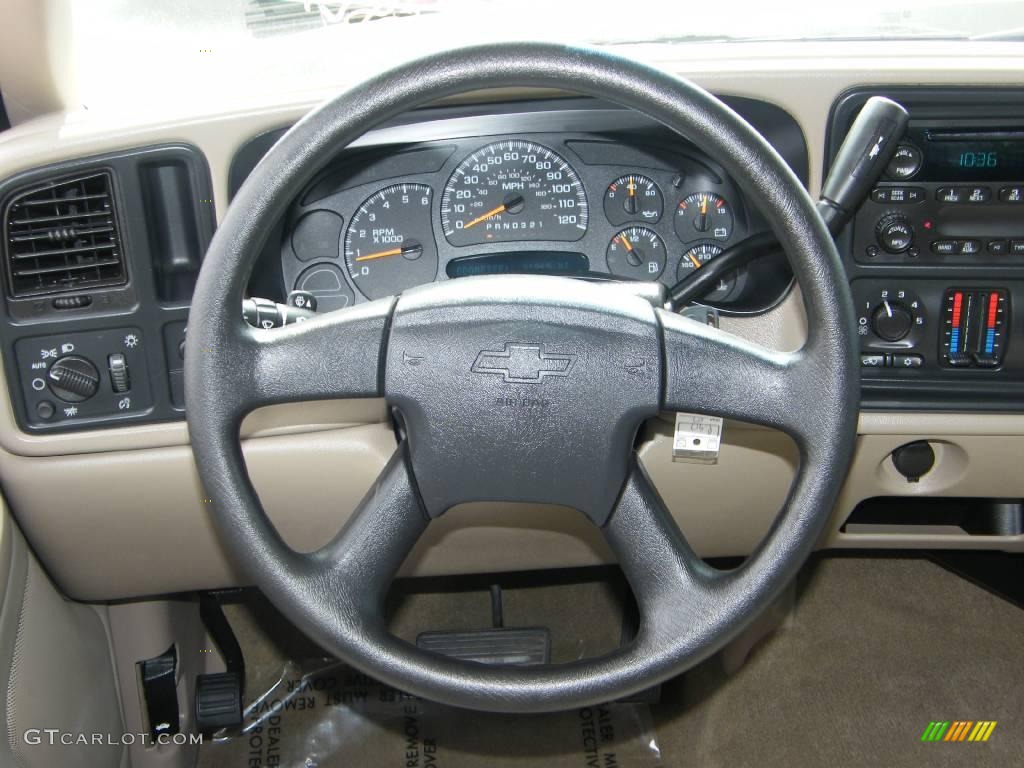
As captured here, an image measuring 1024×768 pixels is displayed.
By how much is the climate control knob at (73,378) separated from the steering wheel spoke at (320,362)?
0.50 m

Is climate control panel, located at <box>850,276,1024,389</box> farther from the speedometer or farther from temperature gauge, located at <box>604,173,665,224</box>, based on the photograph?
the speedometer

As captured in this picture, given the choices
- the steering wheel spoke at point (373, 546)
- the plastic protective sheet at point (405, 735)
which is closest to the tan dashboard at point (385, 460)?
the steering wheel spoke at point (373, 546)

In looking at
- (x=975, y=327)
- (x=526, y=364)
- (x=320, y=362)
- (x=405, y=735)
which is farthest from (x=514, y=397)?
(x=405, y=735)

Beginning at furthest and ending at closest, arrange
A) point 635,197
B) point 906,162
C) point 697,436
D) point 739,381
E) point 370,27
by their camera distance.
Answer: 1. point 370,27
2. point 635,197
3. point 906,162
4. point 697,436
5. point 739,381

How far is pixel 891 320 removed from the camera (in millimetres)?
1364

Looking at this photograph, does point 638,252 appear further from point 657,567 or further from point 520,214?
point 657,567

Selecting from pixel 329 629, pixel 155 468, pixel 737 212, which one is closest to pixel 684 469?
pixel 737 212

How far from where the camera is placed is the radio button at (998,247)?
1348mm

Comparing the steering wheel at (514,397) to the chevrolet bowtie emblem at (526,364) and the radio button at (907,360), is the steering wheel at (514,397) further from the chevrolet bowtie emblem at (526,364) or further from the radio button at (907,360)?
the radio button at (907,360)

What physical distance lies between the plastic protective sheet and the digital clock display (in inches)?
43.4

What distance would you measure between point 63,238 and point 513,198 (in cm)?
58

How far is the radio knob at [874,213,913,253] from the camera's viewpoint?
1.35m

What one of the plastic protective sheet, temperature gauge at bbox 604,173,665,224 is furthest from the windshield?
the plastic protective sheet

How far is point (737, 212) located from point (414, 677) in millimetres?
778
